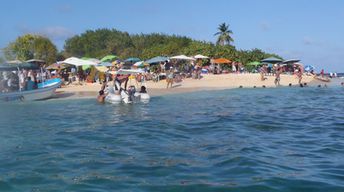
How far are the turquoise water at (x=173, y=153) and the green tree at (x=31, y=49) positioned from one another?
141 feet

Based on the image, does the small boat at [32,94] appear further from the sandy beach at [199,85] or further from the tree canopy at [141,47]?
the tree canopy at [141,47]

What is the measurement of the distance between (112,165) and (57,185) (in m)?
1.52

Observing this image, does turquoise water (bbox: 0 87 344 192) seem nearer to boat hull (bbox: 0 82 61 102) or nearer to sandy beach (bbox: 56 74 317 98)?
boat hull (bbox: 0 82 61 102)

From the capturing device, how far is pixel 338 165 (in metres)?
8.16

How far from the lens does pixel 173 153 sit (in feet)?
30.6

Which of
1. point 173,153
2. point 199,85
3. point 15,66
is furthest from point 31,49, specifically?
point 173,153

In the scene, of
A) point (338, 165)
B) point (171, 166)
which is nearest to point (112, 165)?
point (171, 166)

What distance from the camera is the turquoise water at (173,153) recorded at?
22.4ft

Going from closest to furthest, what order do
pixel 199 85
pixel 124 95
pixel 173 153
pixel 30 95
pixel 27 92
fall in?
1. pixel 173 153
2. pixel 124 95
3. pixel 27 92
4. pixel 30 95
5. pixel 199 85

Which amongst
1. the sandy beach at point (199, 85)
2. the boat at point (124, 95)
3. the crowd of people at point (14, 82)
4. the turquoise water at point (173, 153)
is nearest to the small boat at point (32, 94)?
the crowd of people at point (14, 82)

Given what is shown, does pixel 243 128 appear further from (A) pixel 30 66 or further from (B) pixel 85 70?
(B) pixel 85 70

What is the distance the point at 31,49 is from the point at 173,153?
54399 millimetres

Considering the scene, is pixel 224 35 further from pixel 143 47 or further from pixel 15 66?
pixel 15 66

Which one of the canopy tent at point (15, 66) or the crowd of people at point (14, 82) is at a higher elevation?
the canopy tent at point (15, 66)
